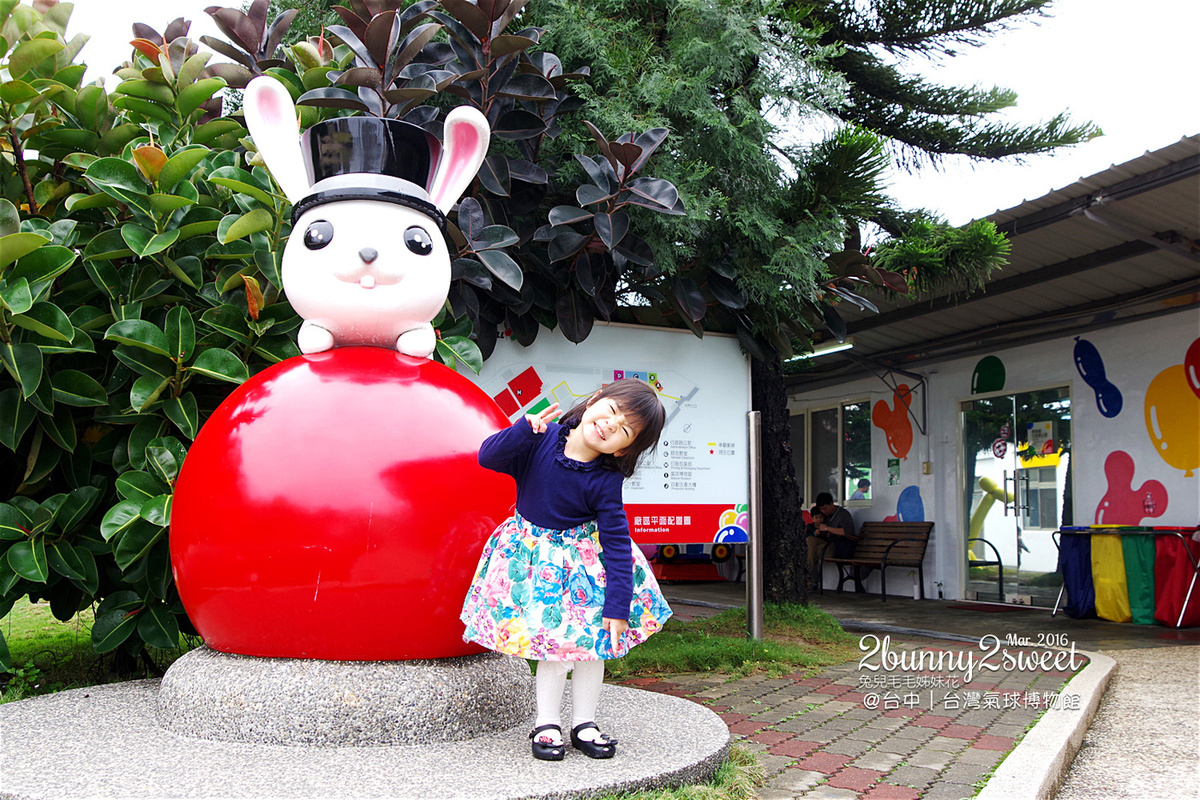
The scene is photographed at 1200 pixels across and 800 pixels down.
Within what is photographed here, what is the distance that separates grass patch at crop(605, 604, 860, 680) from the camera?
5.58m

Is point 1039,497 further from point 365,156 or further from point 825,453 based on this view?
point 365,156

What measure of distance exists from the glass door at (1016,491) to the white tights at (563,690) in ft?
27.0

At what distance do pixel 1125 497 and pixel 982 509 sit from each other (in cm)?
193

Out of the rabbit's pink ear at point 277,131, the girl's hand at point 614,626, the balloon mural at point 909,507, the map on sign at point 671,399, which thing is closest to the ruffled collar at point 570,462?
the girl's hand at point 614,626

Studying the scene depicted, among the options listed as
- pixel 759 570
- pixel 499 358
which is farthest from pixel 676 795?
pixel 759 570

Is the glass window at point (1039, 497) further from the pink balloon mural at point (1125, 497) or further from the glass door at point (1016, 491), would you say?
the pink balloon mural at point (1125, 497)

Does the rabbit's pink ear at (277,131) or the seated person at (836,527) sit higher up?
the rabbit's pink ear at (277,131)

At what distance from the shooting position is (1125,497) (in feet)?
28.6

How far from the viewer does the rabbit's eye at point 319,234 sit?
294 centimetres

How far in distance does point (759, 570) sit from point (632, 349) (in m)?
1.73

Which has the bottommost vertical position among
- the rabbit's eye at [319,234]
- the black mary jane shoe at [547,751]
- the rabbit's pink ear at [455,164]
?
the black mary jane shoe at [547,751]

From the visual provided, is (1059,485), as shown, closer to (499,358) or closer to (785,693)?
(785,693)

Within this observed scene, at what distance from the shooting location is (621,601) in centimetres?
265

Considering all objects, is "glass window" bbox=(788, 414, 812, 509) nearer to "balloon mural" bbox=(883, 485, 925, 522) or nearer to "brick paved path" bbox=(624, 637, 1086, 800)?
"balloon mural" bbox=(883, 485, 925, 522)
